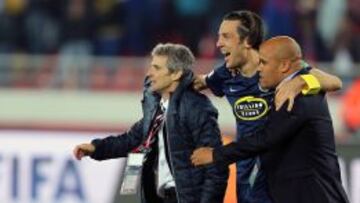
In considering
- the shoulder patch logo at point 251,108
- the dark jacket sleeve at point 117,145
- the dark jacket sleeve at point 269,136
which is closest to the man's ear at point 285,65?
the dark jacket sleeve at point 269,136

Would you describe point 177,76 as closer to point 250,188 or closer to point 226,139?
point 250,188

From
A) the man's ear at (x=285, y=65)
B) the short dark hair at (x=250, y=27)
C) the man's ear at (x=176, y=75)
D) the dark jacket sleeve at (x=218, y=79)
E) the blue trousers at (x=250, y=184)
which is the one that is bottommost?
the blue trousers at (x=250, y=184)

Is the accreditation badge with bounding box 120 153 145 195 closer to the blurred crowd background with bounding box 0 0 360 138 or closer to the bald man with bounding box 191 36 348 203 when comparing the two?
the bald man with bounding box 191 36 348 203

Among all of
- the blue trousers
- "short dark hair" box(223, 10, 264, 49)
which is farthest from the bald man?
"short dark hair" box(223, 10, 264, 49)

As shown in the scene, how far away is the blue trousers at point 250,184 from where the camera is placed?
723 cm

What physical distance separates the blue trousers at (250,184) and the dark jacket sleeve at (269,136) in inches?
16.9

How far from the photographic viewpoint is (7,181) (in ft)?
37.6

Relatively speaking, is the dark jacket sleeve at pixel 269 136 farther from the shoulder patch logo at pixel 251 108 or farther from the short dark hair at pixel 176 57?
the short dark hair at pixel 176 57

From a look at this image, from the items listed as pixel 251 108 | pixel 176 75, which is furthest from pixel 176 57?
pixel 251 108

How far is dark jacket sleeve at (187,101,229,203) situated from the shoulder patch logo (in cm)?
15

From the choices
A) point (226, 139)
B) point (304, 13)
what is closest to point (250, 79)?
point (226, 139)

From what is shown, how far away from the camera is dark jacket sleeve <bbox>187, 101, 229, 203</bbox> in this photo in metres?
7.25

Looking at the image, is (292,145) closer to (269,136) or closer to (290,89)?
(269,136)

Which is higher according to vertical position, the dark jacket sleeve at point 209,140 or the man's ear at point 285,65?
the man's ear at point 285,65
